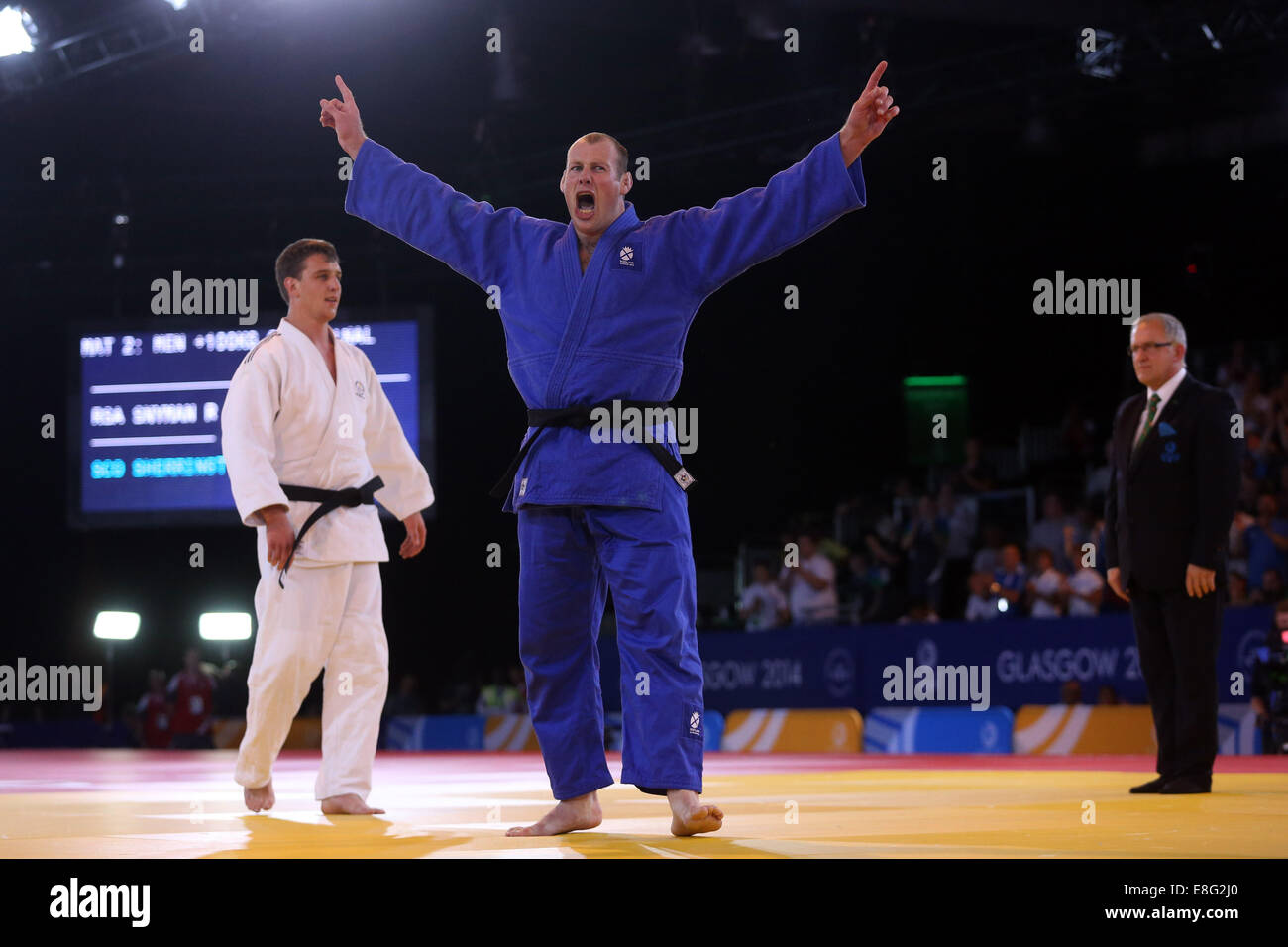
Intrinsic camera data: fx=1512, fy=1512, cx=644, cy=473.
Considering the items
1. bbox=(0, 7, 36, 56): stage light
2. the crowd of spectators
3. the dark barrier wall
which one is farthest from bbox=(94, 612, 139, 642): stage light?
the crowd of spectators

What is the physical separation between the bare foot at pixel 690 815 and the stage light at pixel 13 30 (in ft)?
32.1

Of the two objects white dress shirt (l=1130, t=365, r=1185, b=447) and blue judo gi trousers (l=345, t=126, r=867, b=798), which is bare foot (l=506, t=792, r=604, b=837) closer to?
blue judo gi trousers (l=345, t=126, r=867, b=798)

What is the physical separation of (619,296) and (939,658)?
7407 millimetres

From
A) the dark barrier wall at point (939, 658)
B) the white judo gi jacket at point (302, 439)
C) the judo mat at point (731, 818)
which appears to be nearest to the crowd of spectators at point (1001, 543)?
the dark barrier wall at point (939, 658)

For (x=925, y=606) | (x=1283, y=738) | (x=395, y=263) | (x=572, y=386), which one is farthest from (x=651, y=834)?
(x=395, y=263)

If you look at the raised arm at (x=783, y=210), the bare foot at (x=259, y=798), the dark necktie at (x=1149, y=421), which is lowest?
the bare foot at (x=259, y=798)

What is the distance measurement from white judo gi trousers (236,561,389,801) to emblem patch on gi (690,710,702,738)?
1.19 metres

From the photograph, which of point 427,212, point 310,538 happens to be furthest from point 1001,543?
point 427,212

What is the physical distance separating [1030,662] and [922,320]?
6471 mm

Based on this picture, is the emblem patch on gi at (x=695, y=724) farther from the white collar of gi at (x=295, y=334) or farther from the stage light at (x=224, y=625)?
the stage light at (x=224, y=625)

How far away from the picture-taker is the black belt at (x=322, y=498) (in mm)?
4062

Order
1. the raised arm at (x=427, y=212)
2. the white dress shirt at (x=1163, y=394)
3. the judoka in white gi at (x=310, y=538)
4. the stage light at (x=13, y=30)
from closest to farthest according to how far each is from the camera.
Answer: the raised arm at (x=427, y=212) < the judoka in white gi at (x=310, y=538) < the white dress shirt at (x=1163, y=394) < the stage light at (x=13, y=30)

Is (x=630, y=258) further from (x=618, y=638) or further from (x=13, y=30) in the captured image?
(x=13, y=30)
